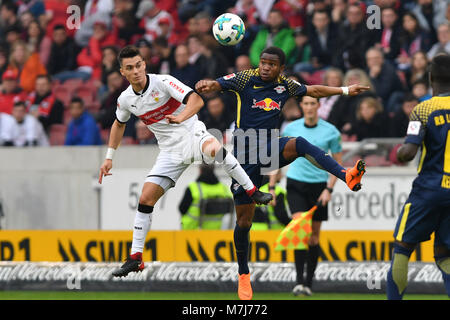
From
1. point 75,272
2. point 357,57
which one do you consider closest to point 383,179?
point 357,57

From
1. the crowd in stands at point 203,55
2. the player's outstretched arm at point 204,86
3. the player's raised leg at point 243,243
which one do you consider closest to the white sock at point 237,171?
the player's raised leg at point 243,243

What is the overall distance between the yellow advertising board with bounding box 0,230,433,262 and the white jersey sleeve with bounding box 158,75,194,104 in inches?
150

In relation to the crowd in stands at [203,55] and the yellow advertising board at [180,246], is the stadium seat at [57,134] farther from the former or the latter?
the yellow advertising board at [180,246]

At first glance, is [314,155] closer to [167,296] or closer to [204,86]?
[204,86]

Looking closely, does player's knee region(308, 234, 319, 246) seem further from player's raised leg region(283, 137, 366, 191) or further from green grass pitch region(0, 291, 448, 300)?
player's raised leg region(283, 137, 366, 191)

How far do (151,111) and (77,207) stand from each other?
6106mm

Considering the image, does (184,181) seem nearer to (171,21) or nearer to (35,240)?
(35,240)

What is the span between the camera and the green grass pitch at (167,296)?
11383 mm

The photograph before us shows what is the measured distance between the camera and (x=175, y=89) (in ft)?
30.8

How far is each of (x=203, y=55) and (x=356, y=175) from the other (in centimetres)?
821

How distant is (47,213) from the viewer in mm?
15547

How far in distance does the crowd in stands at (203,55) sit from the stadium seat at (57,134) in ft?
0.07

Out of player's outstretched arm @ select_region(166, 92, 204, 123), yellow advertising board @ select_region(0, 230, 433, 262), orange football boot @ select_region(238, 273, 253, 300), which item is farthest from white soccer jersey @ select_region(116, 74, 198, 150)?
yellow advertising board @ select_region(0, 230, 433, 262)

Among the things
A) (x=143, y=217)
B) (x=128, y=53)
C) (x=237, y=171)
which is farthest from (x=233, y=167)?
(x=128, y=53)
